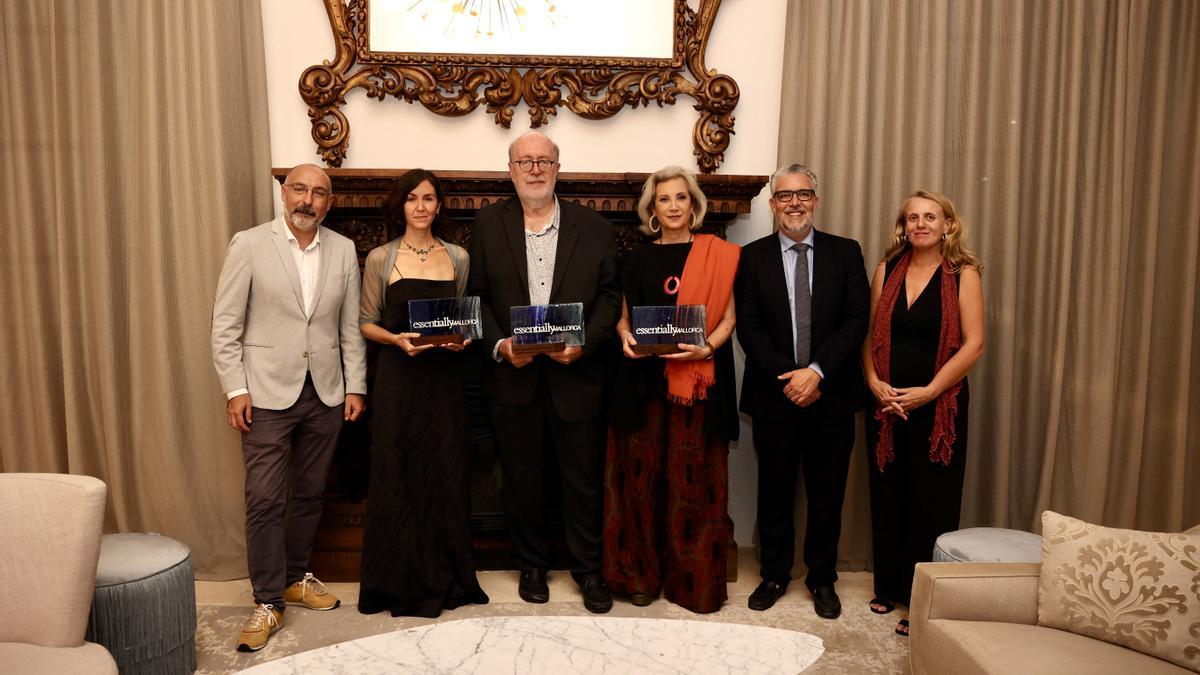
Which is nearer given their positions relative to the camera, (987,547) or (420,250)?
(987,547)

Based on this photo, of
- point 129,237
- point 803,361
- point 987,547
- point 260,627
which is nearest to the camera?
point 987,547

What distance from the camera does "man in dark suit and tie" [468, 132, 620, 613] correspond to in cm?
284

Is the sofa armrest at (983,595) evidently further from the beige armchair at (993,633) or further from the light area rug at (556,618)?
the light area rug at (556,618)

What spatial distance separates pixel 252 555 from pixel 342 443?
2.04 ft

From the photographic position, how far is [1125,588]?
73.4 inches

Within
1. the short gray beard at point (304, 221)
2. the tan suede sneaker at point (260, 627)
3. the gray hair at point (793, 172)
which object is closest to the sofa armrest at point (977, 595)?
the gray hair at point (793, 172)

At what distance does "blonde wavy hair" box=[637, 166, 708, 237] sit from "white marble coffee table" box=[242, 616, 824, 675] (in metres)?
1.48

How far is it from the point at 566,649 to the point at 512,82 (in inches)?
92.9

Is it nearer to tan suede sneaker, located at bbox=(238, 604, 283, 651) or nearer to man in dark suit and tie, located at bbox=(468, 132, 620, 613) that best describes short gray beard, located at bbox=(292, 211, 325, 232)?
man in dark suit and tie, located at bbox=(468, 132, 620, 613)

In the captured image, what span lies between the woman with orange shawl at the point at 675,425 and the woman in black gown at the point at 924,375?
0.59 m

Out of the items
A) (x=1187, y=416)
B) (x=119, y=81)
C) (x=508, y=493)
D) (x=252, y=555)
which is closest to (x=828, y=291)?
(x=508, y=493)

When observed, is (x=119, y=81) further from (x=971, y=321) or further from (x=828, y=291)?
(x=971, y=321)

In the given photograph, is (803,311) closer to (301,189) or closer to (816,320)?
(816,320)

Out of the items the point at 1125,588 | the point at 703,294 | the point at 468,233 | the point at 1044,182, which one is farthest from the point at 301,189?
the point at 1044,182
